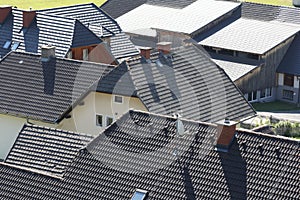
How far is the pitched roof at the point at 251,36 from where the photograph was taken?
6197 cm

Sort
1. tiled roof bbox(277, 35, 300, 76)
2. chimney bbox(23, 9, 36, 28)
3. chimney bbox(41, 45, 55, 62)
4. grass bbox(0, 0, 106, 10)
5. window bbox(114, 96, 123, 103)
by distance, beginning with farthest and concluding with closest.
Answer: grass bbox(0, 0, 106, 10) → tiled roof bbox(277, 35, 300, 76) → chimney bbox(23, 9, 36, 28) → chimney bbox(41, 45, 55, 62) → window bbox(114, 96, 123, 103)

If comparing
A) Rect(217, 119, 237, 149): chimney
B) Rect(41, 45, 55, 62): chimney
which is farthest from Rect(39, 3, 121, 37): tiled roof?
Rect(217, 119, 237, 149): chimney

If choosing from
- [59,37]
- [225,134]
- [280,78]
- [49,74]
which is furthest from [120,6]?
[225,134]

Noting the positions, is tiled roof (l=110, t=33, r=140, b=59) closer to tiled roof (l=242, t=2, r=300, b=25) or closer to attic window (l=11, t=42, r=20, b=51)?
attic window (l=11, t=42, r=20, b=51)

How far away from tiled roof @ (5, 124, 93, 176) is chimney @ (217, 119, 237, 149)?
6196 millimetres

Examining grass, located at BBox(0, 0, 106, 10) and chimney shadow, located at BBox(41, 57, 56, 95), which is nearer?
chimney shadow, located at BBox(41, 57, 56, 95)

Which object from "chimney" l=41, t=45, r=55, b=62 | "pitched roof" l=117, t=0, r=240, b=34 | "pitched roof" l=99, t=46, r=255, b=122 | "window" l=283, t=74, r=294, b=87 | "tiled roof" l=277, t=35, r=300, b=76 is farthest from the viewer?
"pitched roof" l=117, t=0, r=240, b=34

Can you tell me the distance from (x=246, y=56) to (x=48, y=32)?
574 inches

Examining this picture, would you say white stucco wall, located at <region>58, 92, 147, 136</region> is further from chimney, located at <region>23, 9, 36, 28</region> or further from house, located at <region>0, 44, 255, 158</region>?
chimney, located at <region>23, 9, 36, 28</region>

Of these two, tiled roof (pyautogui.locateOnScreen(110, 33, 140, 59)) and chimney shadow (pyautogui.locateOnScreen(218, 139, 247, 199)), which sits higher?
chimney shadow (pyautogui.locateOnScreen(218, 139, 247, 199))

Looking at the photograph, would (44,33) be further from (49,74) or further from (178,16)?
(178,16)

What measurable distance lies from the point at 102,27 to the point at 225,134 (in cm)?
2471

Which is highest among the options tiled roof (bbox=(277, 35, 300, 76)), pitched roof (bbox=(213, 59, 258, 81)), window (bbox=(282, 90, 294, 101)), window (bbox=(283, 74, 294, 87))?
pitched roof (bbox=(213, 59, 258, 81))

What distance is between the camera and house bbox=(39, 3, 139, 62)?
54.2m
